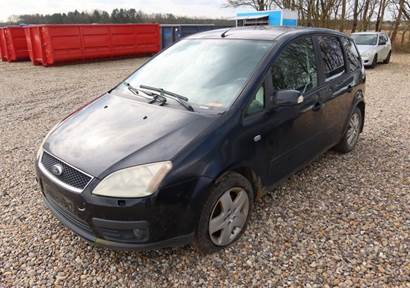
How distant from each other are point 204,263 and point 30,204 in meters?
2.01

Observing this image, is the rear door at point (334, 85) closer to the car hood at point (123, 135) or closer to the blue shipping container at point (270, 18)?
the car hood at point (123, 135)

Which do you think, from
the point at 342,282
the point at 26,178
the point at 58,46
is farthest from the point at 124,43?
the point at 342,282

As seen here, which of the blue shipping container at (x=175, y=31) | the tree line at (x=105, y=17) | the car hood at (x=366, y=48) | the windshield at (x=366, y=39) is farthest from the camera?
the tree line at (x=105, y=17)

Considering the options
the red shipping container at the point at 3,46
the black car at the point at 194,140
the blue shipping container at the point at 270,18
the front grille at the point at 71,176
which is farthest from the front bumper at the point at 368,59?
the red shipping container at the point at 3,46

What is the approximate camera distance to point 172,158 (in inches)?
83.7

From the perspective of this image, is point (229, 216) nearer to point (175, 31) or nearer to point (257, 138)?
point (257, 138)

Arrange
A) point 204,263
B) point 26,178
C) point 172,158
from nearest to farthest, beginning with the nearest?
point 172,158 → point 204,263 → point 26,178

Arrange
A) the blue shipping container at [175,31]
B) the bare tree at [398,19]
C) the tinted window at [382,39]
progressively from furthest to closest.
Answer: the bare tree at [398,19], the blue shipping container at [175,31], the tinted window at [382,39]

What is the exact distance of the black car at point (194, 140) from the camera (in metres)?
2.10

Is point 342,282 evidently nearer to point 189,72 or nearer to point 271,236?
point 271,236

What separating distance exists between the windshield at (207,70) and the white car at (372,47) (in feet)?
40.1

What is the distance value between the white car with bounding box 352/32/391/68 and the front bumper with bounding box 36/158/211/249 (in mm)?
13519

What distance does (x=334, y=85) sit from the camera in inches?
144

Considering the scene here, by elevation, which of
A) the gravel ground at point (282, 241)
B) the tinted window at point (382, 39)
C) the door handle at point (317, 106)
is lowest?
the gravel ground at point (282, 241)
